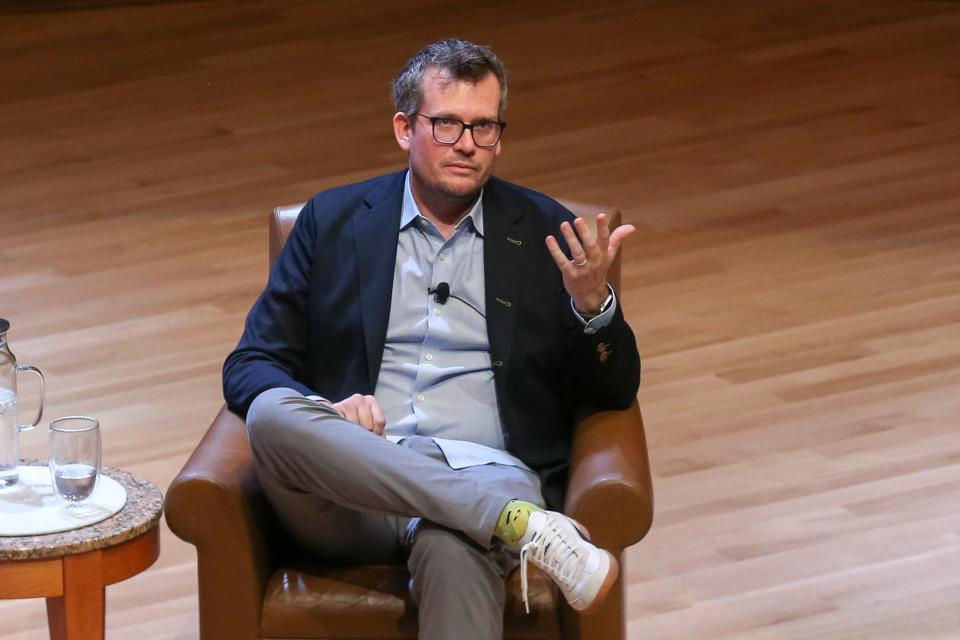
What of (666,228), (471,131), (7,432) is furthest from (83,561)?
(666,228)

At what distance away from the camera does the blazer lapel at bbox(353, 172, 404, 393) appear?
126 inches

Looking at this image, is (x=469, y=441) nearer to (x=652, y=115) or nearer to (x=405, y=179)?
(x=405, y=179)

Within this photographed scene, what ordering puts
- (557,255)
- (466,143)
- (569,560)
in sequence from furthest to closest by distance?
(466,143), (557,255), (569,560)

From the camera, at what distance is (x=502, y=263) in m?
3.25

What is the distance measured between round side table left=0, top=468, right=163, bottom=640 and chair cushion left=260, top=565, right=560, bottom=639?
0.76 feet

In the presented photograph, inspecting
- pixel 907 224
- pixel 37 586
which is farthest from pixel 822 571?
pixel 907 224

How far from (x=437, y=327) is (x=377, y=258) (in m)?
0.18

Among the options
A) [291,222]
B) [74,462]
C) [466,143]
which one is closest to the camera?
[74,462]

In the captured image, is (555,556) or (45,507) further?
(45,507)

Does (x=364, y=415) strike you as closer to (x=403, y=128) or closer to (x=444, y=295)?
(x=444, y=295)

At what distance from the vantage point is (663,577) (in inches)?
149

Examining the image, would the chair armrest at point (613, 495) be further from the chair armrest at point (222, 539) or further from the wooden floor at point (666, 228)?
the wooden floor at point (666, 228)

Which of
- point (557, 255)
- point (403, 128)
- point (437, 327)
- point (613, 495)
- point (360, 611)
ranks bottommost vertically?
point (360, 611)

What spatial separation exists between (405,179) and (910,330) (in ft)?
6.99
